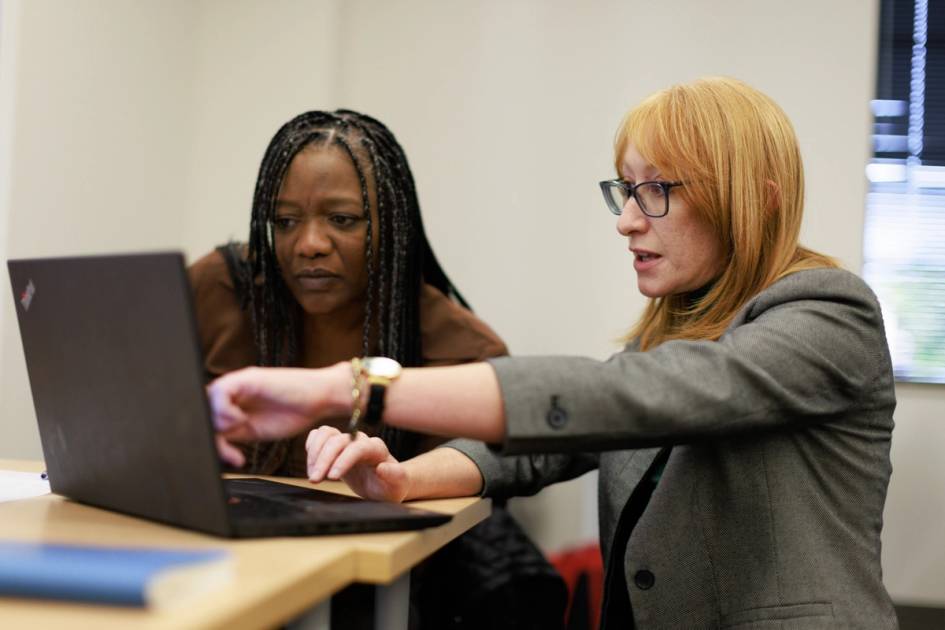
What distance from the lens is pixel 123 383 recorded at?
32.6 inches

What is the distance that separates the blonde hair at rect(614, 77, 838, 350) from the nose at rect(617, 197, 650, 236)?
0.06m

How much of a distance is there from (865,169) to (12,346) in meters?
1.85

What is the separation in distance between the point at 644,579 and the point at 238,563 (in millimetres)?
661

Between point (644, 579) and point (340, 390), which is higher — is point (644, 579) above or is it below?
below

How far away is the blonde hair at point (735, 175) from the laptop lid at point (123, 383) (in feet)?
2.42

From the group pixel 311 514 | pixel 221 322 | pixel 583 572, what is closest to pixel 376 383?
pixel 311 514

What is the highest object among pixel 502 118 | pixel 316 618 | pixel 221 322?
pixel 502 118

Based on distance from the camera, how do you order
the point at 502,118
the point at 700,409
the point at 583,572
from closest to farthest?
the point at 700,409
the point at 583,572
the point at 502,118

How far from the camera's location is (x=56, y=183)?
80.0 inches

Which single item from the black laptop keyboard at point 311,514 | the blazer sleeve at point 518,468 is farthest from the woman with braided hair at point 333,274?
the black laptop keyboard at point 311,514

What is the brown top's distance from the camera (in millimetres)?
1869

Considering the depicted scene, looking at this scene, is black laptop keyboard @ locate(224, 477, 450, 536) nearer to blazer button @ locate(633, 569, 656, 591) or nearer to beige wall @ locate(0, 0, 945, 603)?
blazer button @ locate(633, 569, 656, 591)

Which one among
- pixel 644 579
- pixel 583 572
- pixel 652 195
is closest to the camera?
pixel 644 579

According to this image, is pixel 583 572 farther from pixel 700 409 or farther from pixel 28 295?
pixel 28 295
